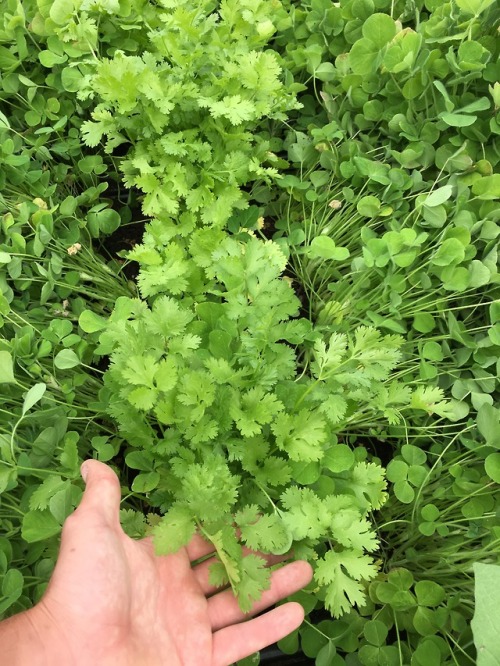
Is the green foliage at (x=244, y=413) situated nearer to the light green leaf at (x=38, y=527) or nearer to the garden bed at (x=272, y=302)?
the garden bed at (x=272, y=302)

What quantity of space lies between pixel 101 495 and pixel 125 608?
216mm

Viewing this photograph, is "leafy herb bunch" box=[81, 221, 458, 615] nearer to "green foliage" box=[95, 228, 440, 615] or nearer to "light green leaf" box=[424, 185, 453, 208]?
"green foliage" box=[95, 228, 440, 615]

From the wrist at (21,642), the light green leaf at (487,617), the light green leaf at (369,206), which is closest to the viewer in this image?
the light green leaf at (487,617)

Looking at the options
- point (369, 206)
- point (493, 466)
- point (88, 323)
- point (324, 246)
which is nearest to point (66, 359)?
point (88, 323)

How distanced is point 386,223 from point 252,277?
Answer: 2.15 ft

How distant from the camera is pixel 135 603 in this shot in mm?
953

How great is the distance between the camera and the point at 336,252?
140 cm

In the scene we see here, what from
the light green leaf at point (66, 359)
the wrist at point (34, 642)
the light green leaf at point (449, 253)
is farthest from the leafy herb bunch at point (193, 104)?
the wrist at point (34, 642)

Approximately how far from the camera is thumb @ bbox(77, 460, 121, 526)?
898 mm

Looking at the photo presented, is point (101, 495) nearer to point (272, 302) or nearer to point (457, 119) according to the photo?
point (272, 302)

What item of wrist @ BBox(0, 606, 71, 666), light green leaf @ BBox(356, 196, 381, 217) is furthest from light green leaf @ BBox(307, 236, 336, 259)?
wrist @ BBox(0, 606, 71, 666)

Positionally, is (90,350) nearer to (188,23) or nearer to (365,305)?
(365,305)

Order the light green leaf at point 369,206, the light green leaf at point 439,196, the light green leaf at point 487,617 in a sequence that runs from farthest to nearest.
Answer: the light green leaf at point 369,206
the light green leaf at point 439,196
the light green leaf at point 487,617

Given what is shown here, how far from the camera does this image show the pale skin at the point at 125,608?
2.82 feet
